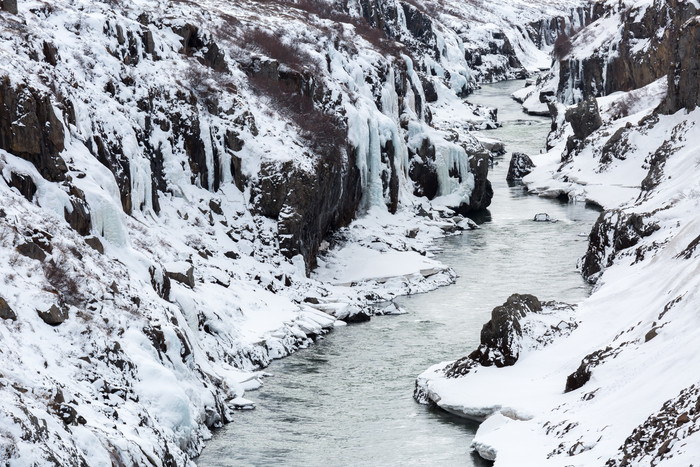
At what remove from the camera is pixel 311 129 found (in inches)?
2164

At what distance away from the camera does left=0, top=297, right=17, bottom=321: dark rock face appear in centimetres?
2481

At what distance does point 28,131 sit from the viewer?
108 feet

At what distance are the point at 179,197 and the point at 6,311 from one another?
22.1 meters

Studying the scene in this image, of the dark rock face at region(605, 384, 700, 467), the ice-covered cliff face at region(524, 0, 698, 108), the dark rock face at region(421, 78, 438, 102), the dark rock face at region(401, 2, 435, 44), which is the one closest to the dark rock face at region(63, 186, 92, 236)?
the dark rock face at region(605, 384, 700, 467)

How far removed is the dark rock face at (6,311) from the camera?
24.8 m

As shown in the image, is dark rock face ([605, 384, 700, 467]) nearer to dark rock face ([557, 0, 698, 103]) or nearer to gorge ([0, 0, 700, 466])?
gorge ([0, 0, 700, 466])

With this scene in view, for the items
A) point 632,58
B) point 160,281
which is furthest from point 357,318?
point 632,58

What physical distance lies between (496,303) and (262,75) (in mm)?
21137

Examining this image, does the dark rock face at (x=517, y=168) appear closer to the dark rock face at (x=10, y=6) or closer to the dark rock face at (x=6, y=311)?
the dark rock face at (x=10, y=6)

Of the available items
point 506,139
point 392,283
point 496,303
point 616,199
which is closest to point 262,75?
point 392,283

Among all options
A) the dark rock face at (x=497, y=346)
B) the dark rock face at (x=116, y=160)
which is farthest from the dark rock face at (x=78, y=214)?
the dark rock face at (x=497, y=346)

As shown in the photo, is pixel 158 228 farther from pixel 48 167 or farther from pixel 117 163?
pixel 48 167

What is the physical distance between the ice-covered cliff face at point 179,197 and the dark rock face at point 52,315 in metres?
0.03

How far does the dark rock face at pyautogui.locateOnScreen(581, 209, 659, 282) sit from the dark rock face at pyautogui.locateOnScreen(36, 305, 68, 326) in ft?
90.9
